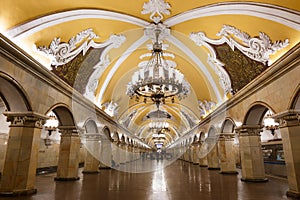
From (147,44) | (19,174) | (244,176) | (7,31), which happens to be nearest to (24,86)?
(7,31)

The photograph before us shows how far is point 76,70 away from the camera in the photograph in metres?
7.27

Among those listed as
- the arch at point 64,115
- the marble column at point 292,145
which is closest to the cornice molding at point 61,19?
the arch at point 64,115

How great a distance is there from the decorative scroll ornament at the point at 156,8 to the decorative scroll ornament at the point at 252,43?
159 cm

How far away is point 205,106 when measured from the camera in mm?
12391

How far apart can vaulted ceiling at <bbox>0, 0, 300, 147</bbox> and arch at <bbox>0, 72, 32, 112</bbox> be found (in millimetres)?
990

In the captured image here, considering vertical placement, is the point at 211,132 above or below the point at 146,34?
below

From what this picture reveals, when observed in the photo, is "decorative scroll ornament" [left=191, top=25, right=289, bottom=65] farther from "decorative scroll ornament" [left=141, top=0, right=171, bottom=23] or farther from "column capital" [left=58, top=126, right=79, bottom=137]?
"column capital" [left=58, top=126, right=79, bottom=137]

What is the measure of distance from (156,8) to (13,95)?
4.38 m

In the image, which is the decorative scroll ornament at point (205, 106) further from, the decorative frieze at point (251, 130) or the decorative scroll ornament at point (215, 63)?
the decorative frieze at point (251, 130)

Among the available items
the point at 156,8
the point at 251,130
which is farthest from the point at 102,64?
the point at 251,130

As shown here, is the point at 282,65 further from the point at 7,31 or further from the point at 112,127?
the point at 112,127

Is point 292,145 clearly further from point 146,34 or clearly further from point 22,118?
point 22,118

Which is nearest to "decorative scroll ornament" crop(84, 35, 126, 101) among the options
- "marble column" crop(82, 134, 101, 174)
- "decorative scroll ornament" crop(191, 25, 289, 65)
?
"marble column" crop(82, 134, 101, 174)

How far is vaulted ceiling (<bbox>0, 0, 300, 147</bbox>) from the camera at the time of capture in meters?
4.91
